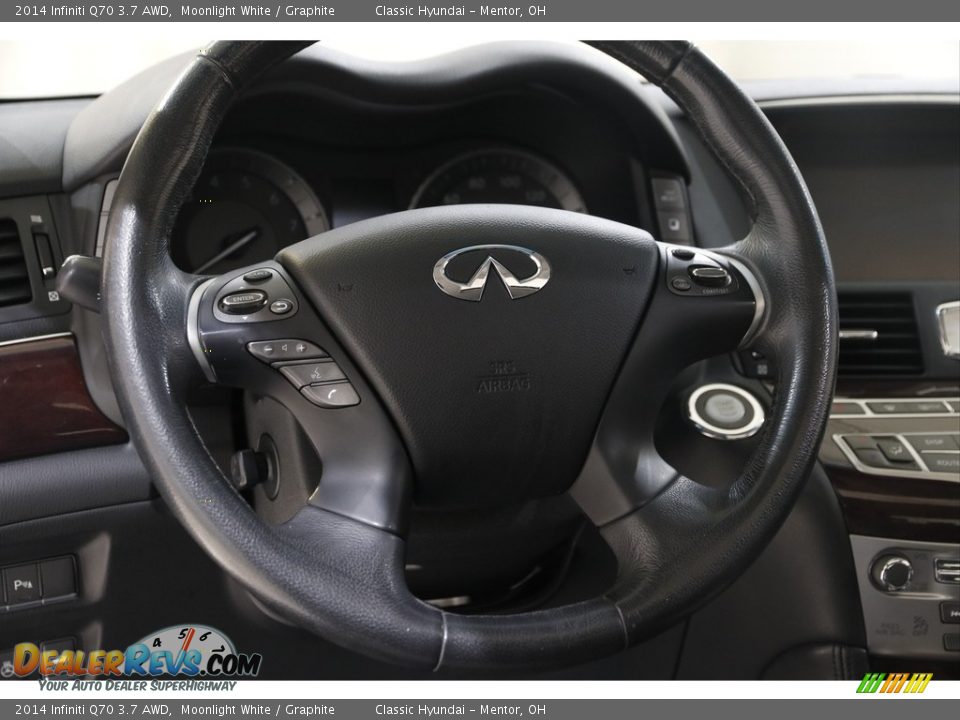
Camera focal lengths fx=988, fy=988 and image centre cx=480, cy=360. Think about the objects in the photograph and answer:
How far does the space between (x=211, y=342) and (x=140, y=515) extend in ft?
1.33

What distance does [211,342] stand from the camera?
897mm

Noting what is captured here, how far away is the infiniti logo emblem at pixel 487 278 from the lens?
938mm

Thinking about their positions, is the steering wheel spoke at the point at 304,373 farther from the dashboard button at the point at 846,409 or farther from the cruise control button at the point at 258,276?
the dashboard button at the point at 846,409

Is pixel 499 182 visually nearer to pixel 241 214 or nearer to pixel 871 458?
pixel 241 214

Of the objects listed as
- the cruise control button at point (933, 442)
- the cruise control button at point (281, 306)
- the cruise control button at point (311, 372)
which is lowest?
the cruise control button at point (933, 442)

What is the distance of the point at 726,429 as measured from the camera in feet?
4.00

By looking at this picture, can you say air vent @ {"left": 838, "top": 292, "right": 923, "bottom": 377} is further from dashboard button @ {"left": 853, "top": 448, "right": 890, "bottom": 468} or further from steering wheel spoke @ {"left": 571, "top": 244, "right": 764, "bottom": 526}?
steering wheel spoke @ {"left": 571, "top": 244, "right": 764, "bottom": 526}

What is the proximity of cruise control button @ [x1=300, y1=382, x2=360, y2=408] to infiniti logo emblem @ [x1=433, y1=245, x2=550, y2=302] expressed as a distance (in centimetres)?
13

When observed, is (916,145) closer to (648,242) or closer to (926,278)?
(926,278)

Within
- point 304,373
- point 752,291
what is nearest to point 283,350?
point 304,373

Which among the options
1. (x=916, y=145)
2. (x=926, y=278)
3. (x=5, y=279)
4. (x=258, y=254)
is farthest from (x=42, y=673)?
(x=916, y=145)

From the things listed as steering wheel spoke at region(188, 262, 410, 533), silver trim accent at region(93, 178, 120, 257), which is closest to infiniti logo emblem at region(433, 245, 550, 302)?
steering wheel spoke at region(188, 262, 410, 533)

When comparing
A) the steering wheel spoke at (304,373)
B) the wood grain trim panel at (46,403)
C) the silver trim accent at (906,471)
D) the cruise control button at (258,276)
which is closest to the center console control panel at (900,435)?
the silver trim accent at (906,471)

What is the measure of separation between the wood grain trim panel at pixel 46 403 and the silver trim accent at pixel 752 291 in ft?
2.43
